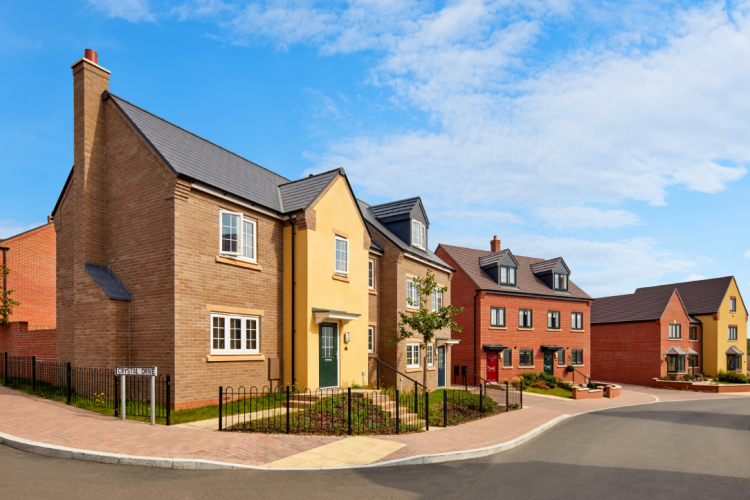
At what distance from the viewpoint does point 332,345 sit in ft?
63.6

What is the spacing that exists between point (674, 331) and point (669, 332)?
137cm

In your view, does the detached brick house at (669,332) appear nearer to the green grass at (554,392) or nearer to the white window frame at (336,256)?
the green grass at (554,392)

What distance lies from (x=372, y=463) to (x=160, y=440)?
443 centimetres

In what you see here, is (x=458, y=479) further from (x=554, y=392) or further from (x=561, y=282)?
(x=561, y=282)

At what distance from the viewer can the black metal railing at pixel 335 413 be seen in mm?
12484

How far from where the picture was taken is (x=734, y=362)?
51438 mm

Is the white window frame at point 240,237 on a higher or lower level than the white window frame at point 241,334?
higher

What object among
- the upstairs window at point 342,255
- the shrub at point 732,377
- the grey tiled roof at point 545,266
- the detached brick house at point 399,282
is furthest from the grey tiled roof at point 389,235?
the shrub at point 732,377

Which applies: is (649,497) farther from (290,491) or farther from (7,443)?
(7,443)

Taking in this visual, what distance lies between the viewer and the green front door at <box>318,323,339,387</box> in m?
18.8

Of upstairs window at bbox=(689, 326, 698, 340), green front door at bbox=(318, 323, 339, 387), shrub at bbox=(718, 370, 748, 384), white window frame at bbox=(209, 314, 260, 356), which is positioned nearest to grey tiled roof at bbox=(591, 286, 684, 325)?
upstairs window at bbox=(689, 326, 698, 340)

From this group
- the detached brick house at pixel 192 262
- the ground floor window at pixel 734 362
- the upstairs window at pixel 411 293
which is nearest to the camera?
the detached brick house at pixel 192 262

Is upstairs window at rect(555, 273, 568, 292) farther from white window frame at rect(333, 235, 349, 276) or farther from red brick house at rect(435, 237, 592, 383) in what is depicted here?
white window frame at rect(333, 235, 349, 276)

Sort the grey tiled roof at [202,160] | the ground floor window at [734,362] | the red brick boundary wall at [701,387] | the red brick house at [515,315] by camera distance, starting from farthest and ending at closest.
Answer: the ground floor window at [734,362], the red brick boundary wall at [701,387], the red brick house at [515,315], the grey tiled roof at [202,160]
